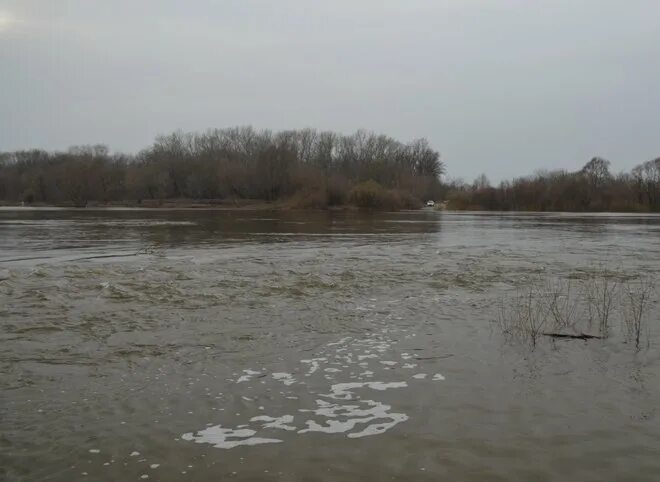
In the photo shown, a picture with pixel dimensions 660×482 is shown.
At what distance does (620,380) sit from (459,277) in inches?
352

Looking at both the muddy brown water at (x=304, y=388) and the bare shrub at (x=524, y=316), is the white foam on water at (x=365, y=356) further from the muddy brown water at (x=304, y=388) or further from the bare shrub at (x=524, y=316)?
the bare shrub at (x=524, y=316)

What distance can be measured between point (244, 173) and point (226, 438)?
10519 centimetres

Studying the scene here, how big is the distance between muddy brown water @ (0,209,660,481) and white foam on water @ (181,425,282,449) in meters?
0.03

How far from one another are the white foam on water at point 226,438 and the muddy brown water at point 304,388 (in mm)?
28

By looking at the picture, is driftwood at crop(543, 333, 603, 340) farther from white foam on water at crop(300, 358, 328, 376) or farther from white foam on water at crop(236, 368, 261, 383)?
white foam on water at crop(236, 368, 261, 383)

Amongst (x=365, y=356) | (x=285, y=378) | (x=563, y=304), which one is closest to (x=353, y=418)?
(x=285, y=378)

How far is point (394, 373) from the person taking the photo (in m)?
7.48

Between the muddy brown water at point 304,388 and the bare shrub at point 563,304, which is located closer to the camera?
the muddy brown water at point 304,388

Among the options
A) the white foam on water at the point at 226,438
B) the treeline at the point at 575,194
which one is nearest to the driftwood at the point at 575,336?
the white foam on water at the point at 226,438

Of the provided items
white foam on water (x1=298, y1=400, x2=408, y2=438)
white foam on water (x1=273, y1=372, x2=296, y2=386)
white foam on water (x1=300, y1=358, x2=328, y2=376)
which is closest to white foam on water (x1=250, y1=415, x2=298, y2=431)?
white foam on water (x1=298, y1=400, x2=408, y2=438)

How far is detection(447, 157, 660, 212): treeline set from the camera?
3826 inches

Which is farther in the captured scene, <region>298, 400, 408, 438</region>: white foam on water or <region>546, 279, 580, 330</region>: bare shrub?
<region>546, 279, 580, 330</region>: bare shrub

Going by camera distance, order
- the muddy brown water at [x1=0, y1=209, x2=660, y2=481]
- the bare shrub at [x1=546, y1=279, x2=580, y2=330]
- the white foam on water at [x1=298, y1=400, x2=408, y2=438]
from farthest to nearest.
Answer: the bare shrub at [x1=546, y1=279, x2=580, y2=330] < the white foam on water at [x1=298, y1=400, x2=408, y2=438] < the muddy brown water at [x1=0, y1=209, x2=660, y2=481]

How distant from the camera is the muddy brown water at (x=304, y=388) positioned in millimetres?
5016
